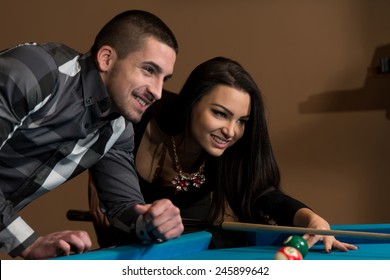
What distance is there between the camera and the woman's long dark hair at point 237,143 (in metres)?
2.30

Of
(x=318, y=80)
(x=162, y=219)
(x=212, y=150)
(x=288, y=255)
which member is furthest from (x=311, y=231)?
(x=318, y=80)

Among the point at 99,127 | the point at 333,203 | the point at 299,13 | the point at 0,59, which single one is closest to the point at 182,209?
the point at 99,127

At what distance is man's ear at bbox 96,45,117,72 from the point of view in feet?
5.64

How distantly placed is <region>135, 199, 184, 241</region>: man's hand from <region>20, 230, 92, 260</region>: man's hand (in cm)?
19

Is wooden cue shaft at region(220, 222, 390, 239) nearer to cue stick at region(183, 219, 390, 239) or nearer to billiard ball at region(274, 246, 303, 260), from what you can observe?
cue stick at region(183, 219, 390, 239)

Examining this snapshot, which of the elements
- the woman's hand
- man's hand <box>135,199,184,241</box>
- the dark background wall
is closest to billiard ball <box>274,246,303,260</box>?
man's hand <box>135,199,184,241</box>

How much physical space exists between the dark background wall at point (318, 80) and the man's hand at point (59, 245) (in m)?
2.51

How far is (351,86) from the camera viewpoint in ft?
12.0

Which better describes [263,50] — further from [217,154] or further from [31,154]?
[31,154]

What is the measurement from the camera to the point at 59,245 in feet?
4.27

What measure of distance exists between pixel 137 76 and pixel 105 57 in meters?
0.11

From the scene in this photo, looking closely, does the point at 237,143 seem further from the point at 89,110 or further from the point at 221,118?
the point at 89,110

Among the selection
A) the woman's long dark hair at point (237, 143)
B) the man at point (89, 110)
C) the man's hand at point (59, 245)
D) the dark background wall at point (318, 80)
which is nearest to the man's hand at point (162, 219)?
the man at point (89, 110)

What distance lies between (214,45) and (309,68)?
1.94 ft
